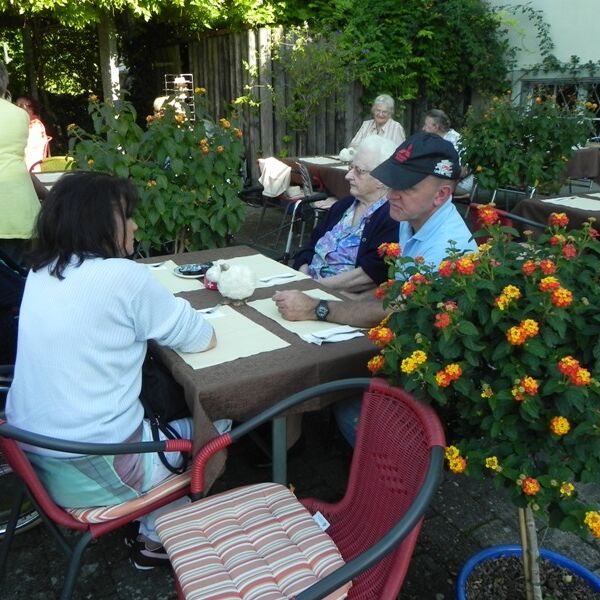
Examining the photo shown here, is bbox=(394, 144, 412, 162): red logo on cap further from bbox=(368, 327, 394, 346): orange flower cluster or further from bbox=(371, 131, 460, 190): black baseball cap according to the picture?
bbox=(368, 327, 394, 346): orange flower cluster

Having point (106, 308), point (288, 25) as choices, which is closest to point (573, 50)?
point (288, 25)

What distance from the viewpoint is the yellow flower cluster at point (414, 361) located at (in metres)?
1.46

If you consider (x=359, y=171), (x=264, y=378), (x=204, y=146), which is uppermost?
(x=204, y=146)

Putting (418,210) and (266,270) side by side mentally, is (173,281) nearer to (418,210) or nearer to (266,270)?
(266,270)

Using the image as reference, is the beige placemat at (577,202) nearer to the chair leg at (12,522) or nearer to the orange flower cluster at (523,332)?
the orange flower cluster at (523,332)

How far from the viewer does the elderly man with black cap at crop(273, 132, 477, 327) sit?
7.27ft

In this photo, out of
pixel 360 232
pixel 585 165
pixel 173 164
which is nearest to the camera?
pixel 360 232

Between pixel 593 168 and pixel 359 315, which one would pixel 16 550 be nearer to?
pixel 359 315

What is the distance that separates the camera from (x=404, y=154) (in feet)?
7.47

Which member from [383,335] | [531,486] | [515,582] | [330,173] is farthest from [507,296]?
[330,173]

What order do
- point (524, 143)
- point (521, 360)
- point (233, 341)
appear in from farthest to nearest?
1. point (524, 143)
2. point (233, 341)
3. point (521, 360)

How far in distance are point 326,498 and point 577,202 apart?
3327 millimetres

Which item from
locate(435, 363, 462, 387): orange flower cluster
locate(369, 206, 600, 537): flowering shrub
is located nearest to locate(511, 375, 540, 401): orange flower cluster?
locate(369, 206, 600, 537): flowering shrub

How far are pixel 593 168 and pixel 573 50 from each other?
2.65 metres
